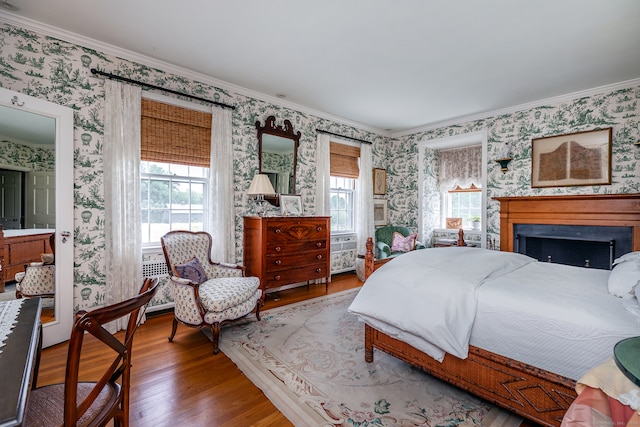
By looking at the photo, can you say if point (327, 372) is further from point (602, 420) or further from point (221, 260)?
point (221, 260)

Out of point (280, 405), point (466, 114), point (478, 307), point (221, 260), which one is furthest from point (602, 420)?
point (466, 114)

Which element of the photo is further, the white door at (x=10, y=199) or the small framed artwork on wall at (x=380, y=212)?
the small framed artwork on wall at (x=380, y=212)

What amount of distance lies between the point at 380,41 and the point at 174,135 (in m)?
2.50

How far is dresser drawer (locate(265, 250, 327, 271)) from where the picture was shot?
3828mm

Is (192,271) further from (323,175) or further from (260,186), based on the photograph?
(323,175)

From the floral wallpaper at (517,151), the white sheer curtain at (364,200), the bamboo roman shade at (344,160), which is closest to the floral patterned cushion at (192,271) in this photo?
the bamboo roman shade at (344,160)

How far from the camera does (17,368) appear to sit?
2.91ft

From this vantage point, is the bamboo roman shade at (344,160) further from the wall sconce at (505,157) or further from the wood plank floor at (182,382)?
the wood plank floor at (182,382)

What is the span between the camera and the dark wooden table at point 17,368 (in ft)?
2.30

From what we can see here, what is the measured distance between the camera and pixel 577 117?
4.12m

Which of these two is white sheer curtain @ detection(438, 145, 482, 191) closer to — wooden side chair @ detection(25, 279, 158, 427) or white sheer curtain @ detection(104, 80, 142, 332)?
white sheer curtain @ detection(104, 80, 142, 332)

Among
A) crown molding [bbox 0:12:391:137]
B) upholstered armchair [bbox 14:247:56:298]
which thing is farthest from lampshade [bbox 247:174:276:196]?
upholstered armchair [bbox 14:247:56:298]

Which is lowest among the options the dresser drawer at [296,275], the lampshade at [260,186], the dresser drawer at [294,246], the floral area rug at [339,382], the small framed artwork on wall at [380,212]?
the floral area rug at [339,382]

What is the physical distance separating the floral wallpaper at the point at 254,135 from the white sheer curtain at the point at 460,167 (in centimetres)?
22
